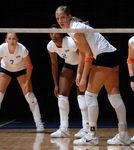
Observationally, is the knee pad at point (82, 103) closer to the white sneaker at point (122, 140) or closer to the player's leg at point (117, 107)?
the player's leg at point (117, 107)

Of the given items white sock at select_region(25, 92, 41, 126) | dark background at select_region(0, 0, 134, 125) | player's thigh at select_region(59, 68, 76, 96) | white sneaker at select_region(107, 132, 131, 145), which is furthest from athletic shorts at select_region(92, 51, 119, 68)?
dark background at select_region(0, 0, 134, 125)

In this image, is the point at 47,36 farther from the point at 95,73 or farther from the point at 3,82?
the point at 95,73

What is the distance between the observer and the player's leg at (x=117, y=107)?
2816 millimetres

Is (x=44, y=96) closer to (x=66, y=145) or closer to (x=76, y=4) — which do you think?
(x=76, y=4)

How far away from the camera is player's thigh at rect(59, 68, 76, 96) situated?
3588 millimetres

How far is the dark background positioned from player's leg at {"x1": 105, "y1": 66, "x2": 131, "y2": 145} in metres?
3.49

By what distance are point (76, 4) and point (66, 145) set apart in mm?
4404

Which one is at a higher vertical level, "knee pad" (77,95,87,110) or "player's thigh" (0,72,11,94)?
"player's thigh" (0,72,11,94)

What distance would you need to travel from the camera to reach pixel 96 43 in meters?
2.83

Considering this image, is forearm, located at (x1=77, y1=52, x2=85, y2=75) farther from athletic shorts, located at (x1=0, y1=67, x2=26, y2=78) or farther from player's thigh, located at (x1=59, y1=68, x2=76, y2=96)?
athletic shorts, located at (x1=0, y1=67, x2=26, y2=78)

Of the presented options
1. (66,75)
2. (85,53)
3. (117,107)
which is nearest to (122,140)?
(117,107)

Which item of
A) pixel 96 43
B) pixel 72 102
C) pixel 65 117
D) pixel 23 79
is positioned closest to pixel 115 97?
pixel 96 43

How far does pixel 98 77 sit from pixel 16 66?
169 centimetres

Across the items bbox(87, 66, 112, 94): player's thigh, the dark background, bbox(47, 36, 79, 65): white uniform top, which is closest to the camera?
bbox(87, 66, 112, 94): player's thigh
